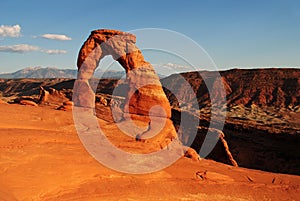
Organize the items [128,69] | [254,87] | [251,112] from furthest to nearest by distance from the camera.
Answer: [254,87], [251,112], [128,69]

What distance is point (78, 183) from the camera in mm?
9430

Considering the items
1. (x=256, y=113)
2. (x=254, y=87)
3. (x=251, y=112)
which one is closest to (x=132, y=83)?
(x=256, y=113)

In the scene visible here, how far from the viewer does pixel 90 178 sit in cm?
995

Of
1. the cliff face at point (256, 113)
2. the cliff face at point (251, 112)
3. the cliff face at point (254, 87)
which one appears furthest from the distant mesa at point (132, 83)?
the cliff face at point (254, 87)

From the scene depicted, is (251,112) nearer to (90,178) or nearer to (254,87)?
(254,87)

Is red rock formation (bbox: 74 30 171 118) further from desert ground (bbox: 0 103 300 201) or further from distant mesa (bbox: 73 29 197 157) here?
desert ground (bbox: 0 103 300 201)

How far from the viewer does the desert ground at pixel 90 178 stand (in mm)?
8705

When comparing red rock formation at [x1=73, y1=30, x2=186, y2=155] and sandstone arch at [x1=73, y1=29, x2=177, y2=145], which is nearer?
red rock formation at [x1=73, y1=30, x2=186, y2=155]

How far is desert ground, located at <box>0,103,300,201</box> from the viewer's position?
8.71 m

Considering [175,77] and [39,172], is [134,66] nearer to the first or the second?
[39,172]

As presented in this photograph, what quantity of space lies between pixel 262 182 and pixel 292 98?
66.9 meters

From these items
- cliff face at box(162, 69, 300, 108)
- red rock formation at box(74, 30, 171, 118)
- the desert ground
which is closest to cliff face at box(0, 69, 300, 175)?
cliff face at box(162, 69, 300, 108)

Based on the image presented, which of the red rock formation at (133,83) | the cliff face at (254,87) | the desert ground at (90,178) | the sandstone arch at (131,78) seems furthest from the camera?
the cliff face at (254,87)

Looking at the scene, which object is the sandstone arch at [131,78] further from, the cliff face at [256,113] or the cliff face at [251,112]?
the cliff face at [256,113]
